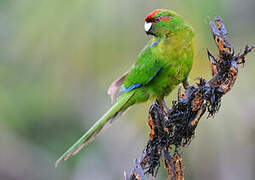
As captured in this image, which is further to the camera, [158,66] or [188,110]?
[158,66]

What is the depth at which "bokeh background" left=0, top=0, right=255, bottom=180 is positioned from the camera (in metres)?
6.06

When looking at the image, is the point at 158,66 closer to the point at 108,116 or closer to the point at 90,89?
the point at 108,116

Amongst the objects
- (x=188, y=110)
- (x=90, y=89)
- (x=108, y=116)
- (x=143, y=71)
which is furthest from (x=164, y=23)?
(x=90, y=89)

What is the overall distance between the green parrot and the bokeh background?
1.62 meters

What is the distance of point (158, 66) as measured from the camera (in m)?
3.97

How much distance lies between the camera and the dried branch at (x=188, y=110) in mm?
2191

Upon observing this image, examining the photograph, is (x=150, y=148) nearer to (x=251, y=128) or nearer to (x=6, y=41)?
(x=251, y=128)

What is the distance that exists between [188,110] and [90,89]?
6280 mm

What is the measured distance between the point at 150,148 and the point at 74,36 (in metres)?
5.15

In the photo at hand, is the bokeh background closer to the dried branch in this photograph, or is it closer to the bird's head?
the bird's head

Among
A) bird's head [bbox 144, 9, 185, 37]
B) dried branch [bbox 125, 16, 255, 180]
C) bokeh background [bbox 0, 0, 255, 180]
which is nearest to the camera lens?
dried branch [bbox 125, 16, 255, 180]

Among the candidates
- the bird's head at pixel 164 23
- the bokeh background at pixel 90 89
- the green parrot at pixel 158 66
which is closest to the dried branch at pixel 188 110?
the green parrot at pixel 158 66

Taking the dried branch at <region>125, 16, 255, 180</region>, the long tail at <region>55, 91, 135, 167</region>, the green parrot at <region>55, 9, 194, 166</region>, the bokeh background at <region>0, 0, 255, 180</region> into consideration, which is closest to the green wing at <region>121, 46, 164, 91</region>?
the green parrot at <region>55, 9, 194, 166</region>

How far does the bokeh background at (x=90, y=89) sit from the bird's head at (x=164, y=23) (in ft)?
5.88
